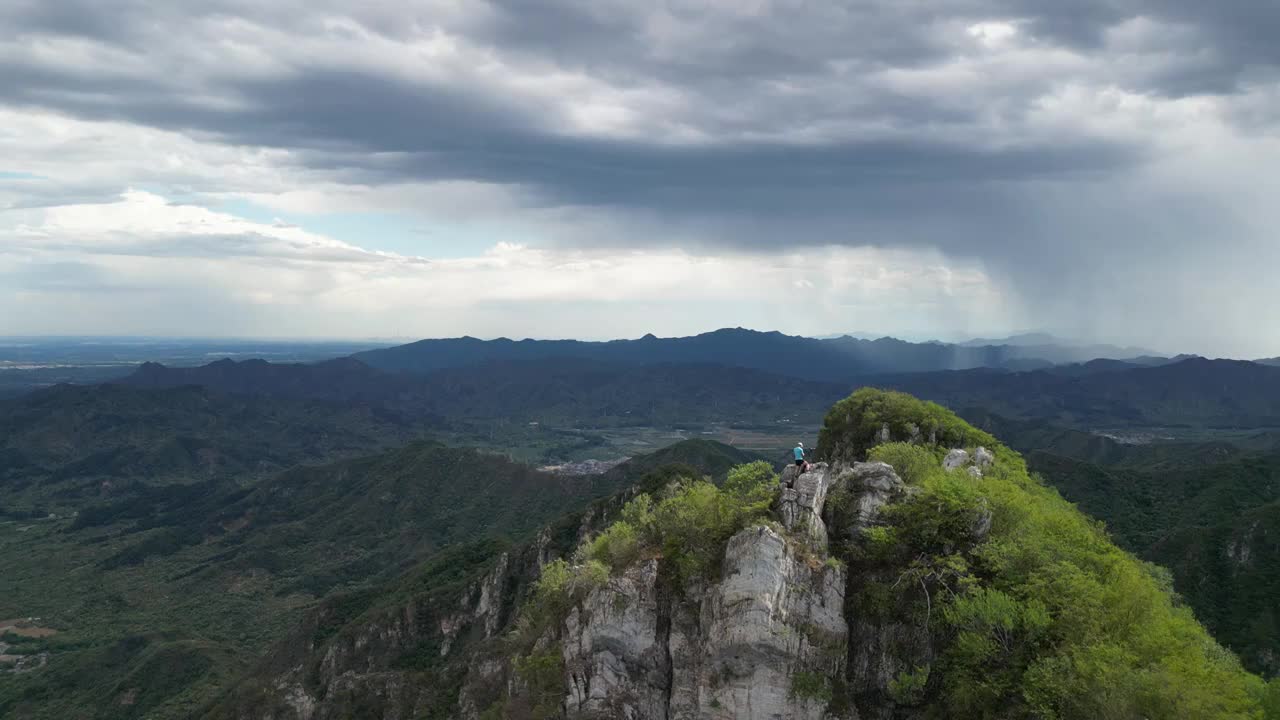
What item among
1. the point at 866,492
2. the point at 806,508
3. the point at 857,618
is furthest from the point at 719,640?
the point at 866,492

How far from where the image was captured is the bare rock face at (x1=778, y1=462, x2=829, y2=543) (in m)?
44.2

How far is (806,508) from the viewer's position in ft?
147

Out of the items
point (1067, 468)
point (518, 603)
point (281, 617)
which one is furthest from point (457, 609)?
point (1067, 468)

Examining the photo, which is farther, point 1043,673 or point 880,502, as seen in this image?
point 880,502

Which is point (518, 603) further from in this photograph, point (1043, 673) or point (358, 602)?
point (1043, 673)

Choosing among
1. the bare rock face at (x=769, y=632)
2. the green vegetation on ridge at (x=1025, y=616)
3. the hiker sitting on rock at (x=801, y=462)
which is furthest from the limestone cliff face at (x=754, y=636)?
the hiker sitting on rock at (x=801, y=462)

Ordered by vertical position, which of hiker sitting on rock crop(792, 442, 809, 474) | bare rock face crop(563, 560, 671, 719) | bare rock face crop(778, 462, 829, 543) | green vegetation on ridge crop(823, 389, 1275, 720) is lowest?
bare rock face crop(563, 560, 671, 719)

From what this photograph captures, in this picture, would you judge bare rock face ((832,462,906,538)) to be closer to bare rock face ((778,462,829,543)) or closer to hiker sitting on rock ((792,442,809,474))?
bare rock face ((778,462,829,543))

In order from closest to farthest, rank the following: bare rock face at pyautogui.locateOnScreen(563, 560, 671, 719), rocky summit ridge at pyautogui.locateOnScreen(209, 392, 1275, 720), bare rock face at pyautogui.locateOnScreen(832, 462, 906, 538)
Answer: rocky summit ridge at pyautogui.locateOnScreen(209, 392, 1275, 720) < bare rock face at pyautogui.locateOnScreen(563, 560, 671, 719) < bare rock face at pyautogui.locateOnScreen(832, 462, 906, 538)

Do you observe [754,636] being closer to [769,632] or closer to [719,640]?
[769,632]

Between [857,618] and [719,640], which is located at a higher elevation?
[857,618]

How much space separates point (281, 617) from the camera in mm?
191125

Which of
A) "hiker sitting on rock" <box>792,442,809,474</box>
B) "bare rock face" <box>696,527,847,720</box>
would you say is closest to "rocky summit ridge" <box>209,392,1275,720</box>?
"bare rock face" <box>696,527,847,720</box>

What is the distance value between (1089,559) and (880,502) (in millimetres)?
11638
